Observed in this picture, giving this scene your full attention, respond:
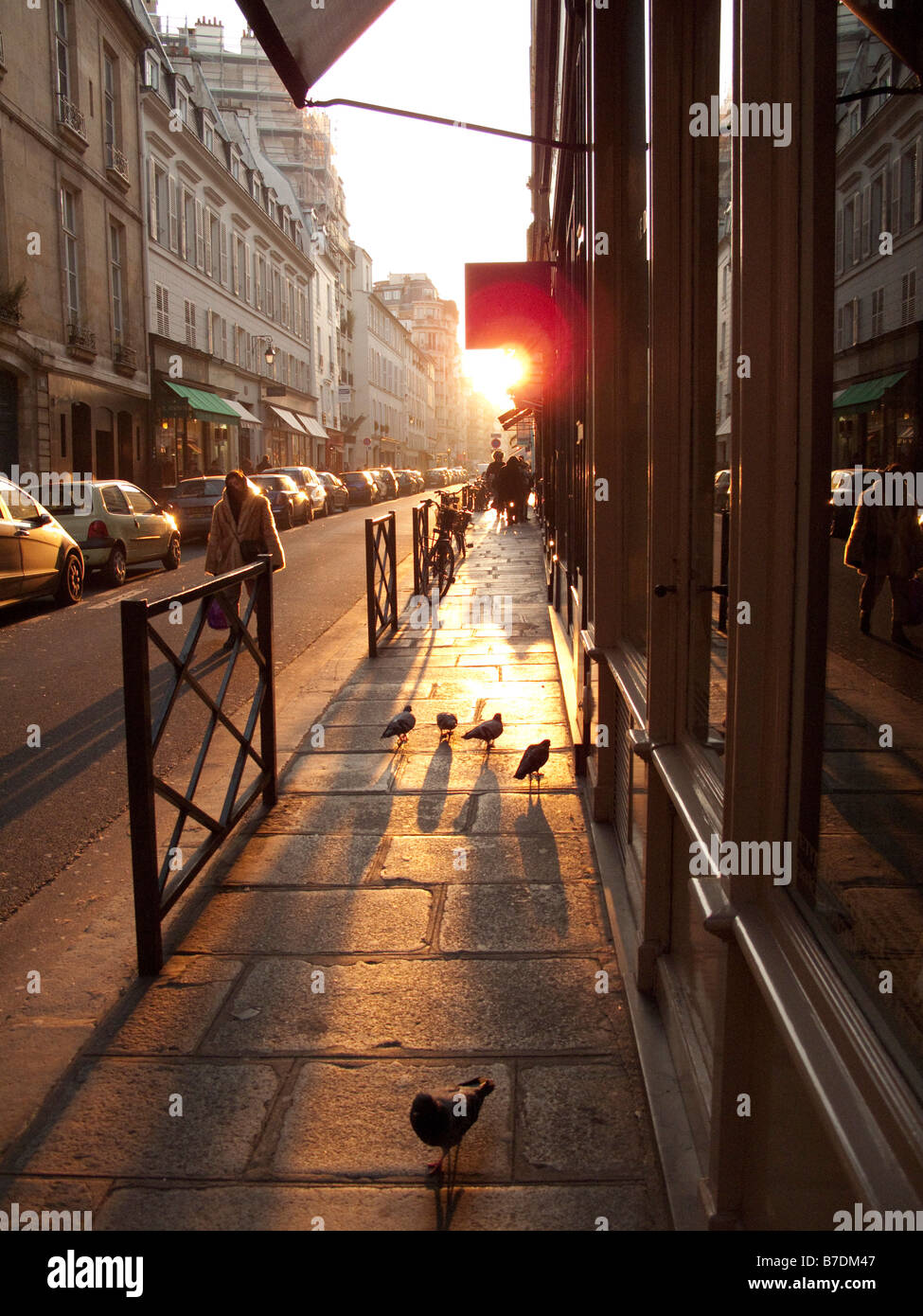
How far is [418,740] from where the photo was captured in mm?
6348

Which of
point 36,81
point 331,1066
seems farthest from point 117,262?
point 331,1066

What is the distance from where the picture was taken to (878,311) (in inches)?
55.2

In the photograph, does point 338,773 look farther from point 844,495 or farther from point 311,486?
point 311,486

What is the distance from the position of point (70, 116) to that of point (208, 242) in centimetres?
1262

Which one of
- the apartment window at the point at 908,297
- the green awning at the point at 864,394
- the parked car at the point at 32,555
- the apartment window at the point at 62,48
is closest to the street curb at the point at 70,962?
the green awning at the point at 864,394

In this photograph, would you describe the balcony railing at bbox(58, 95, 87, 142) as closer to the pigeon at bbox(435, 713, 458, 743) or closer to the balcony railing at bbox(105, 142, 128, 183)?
the balcony railing at bbox(105, 142, 128, 183)

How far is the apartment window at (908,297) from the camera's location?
1253 mm

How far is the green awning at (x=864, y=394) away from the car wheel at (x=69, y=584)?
11.9 m

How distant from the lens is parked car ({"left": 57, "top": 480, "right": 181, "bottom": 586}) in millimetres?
14391

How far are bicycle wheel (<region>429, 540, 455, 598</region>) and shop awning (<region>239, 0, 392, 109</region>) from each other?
8.77 metres

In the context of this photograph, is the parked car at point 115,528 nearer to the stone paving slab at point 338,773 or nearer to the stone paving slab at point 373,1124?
the stone paving slab at point 338,773

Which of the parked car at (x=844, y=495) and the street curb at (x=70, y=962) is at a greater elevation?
the parked car at (x=844, y=495)

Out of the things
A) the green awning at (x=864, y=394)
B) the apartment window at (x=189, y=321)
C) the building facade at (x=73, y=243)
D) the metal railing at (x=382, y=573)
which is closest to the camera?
the green awning at (x=864, y=394)

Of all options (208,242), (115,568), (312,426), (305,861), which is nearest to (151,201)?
(208,242)
